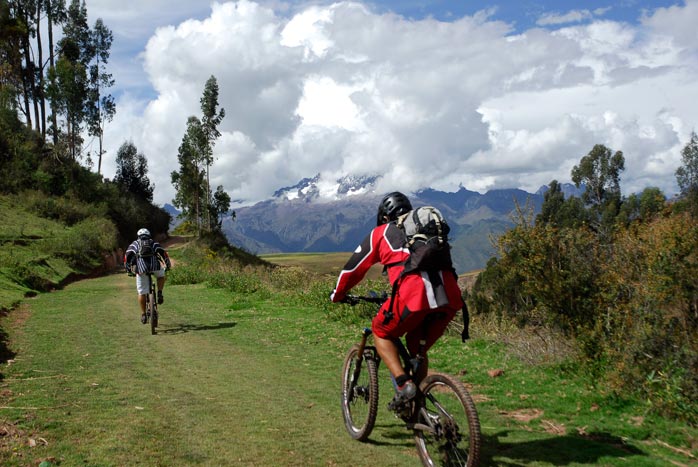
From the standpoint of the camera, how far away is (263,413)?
21.1 ft

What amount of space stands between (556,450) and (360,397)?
6.30 ft

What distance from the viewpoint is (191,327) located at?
13.2 metres

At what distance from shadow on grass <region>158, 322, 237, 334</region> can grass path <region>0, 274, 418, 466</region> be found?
0.02 m

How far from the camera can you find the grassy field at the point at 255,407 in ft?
16.8

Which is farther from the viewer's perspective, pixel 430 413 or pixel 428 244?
pixel 430 413

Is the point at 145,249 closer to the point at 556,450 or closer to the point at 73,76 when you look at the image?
Answer: the point at 556,450

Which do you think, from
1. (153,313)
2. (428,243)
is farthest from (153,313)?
(428,243)

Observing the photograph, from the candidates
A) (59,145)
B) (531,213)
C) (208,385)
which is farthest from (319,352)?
(59,145)

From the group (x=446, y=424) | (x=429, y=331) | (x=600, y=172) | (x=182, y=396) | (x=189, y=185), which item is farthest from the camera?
(x=600, y=172)

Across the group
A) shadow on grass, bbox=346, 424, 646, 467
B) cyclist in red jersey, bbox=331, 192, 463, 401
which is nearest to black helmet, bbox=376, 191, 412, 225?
cyclist in red jersey, bbox=331, 192, 463, 401

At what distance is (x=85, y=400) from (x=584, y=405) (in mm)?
5774

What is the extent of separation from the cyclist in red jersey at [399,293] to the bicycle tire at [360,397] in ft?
1.57

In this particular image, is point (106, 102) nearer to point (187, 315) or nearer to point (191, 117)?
point (191, 117)

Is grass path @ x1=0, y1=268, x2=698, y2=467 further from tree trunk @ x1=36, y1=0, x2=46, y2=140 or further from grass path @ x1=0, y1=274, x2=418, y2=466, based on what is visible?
tree trunk @ x1=36, y1=0, x2=46, y2=140
